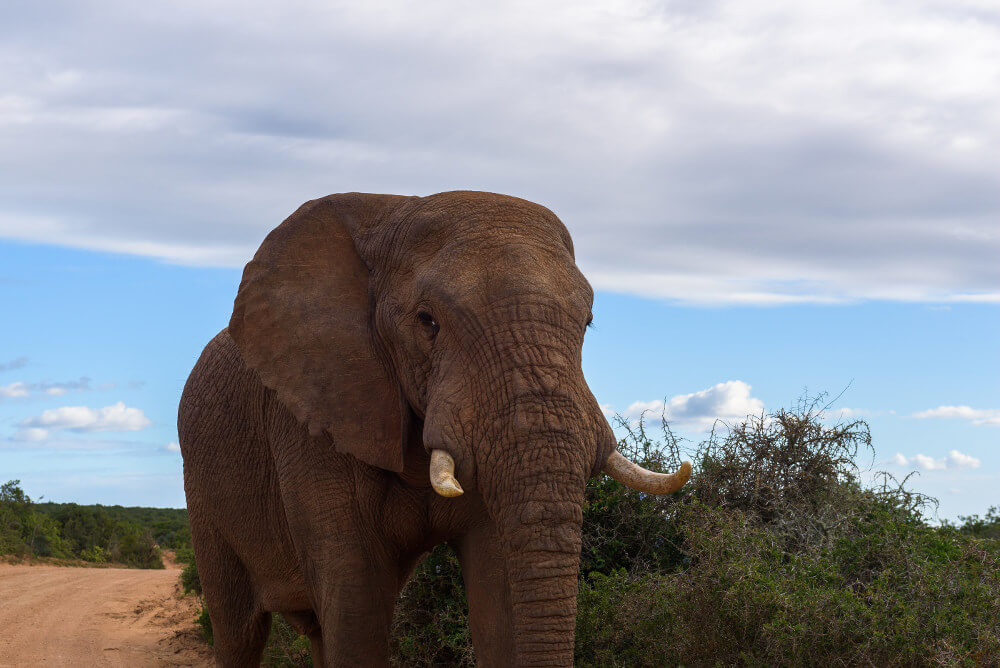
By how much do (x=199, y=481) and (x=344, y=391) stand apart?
277 cm

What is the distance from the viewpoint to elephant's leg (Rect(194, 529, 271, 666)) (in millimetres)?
8008

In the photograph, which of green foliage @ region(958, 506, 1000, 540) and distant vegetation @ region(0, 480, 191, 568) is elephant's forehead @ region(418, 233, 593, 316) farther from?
distant vegetation @ region(0, 480, 191, 568)

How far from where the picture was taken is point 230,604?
808cm

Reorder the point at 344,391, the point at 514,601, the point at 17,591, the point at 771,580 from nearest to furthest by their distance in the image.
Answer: the point at 514,601 < the point at 344,391 < the point at 771,580 < the point at 17,591

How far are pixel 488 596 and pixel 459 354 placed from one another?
1709 millimetres

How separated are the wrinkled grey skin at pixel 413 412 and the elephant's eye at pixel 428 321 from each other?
11mm

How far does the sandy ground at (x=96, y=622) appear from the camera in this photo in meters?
12.9

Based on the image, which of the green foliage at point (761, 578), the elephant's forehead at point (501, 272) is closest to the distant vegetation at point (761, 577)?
the green foliage at point (761, 578)

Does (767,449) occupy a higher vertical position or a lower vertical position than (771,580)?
higher

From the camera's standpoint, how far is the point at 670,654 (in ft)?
23.6

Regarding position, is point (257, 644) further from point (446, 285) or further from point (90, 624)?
point (90, 624)

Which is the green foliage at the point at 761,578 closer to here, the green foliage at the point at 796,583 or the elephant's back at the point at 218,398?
the green foliage at the point at 796,583

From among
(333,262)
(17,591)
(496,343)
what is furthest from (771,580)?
(17,591)

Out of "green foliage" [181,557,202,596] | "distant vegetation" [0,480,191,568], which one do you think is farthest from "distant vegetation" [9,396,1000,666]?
"distant vegetation" [0,480,191,568]
